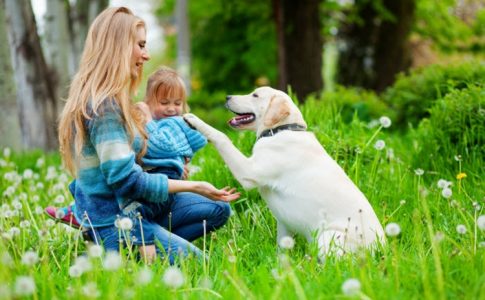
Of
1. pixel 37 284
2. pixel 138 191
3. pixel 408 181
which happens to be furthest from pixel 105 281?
pixel 408 181

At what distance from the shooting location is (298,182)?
387 centimetres

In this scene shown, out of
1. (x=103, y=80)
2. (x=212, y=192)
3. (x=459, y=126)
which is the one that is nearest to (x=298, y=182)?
(x=212, y=192)

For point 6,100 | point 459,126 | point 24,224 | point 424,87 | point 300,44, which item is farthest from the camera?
point 300,44

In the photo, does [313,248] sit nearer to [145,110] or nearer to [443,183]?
[443,183]

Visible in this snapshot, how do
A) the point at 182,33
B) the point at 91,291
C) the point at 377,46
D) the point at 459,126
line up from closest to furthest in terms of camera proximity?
the point at 91,291 < the point at 459,126 < the point at 182,33 < the point at 377,46

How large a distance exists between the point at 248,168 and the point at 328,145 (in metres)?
1.54

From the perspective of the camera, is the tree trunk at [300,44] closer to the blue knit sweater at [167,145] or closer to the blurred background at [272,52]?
the blurred background at [272,52]

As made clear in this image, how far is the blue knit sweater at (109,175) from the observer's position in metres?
3.54

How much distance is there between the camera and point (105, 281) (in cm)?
306

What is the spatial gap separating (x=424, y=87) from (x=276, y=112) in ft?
Answer: 14.4

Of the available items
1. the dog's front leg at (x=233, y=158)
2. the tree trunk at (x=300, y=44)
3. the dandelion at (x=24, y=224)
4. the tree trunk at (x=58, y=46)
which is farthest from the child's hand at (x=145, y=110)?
the tree trunk at (x=300, y=44)

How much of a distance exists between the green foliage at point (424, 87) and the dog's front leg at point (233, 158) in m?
3.39

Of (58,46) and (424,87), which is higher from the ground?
(58,46)

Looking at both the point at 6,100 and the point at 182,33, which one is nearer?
the point at 6,100
